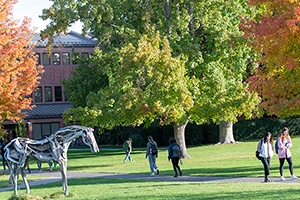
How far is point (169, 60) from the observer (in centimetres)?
3794

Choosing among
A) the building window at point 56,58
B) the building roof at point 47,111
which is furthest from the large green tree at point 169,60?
the building window at point 56,58

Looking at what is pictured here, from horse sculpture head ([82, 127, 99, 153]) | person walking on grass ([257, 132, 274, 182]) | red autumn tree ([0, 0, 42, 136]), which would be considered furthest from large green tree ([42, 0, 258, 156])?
horse sculpture head ([82, 127, 99, 153])

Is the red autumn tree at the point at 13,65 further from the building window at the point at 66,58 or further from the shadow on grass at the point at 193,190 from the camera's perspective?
the building window at the point at 66,58

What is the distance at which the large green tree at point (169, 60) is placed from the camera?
38.2 meters

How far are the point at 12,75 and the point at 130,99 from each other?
7.08 metres

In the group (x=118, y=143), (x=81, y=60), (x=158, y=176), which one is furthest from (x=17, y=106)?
(x=118, y=143)

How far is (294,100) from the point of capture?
24828 millimetres

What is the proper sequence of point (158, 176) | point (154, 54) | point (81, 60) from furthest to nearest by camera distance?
1. point (81, 60)
2. point (154, 54)
3. point (158, 176)

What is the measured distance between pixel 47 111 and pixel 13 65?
147 feet

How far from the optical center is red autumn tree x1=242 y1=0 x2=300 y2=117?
72.0ft

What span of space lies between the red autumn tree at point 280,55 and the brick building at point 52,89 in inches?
2086

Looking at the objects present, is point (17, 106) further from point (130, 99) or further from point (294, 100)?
point (294, 100)

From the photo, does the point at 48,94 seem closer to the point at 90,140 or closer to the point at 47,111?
the point at 47,111

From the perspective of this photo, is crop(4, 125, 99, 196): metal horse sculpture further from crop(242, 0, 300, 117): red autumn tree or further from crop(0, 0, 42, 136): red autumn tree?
crop(0, 0, 42, 136): red autumn tree
